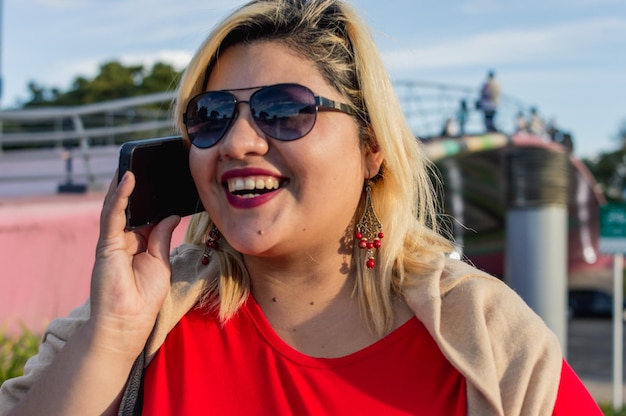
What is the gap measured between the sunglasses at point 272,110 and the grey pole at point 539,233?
8880 millimetres

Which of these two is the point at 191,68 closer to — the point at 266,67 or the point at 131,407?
the point at 266,67

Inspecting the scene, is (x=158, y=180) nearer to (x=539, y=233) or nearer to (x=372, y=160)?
(x=372, y=160)

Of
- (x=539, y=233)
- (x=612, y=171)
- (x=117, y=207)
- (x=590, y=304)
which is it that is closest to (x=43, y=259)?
(x=117, y=207)

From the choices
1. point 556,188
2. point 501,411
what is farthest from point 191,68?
point 556,188

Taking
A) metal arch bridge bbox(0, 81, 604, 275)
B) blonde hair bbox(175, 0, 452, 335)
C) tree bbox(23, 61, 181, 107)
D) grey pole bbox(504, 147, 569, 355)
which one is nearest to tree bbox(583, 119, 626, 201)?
metal arch bridge bbox(0, 81, 604, 275)

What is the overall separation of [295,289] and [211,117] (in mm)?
488

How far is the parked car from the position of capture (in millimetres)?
23828

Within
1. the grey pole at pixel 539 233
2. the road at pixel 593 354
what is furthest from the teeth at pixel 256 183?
the grey pole at pixel 539 233

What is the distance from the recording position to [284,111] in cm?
187

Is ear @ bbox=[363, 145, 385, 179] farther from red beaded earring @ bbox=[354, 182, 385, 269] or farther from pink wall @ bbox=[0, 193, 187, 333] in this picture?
pink wall @ bbox=[0, 193, 187, 333]

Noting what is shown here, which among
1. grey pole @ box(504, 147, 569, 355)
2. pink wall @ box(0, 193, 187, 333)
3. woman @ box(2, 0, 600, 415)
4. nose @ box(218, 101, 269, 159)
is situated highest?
nose @ box(218, 101, 269, 159)

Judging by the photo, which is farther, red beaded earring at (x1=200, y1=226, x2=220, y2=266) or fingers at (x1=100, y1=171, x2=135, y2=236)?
red beaded earring at (x1=200, y1=226, x2=220, y2=266)

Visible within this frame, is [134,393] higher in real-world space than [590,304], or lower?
higher

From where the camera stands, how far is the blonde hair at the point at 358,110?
6.48ft
